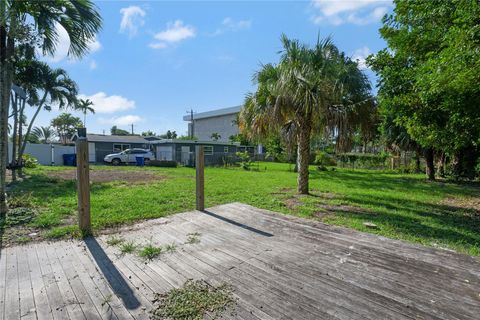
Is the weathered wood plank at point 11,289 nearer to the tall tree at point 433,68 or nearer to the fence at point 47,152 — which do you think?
the tall tree at point 433,68

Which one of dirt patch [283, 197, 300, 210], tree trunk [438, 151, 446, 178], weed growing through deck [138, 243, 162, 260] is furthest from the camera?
tree trunk [438, 151, 446, 178]

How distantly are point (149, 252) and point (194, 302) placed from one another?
4.05 ft

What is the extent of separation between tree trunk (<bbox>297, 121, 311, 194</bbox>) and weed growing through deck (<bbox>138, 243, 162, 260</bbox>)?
5.37m

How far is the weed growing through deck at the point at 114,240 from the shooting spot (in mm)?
3648

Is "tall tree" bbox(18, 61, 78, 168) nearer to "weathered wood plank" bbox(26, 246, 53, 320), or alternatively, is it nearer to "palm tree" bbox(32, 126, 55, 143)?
"weathered wood plank" bbox(26, 246, 53, 320)

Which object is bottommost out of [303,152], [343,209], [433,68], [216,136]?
[343,209]

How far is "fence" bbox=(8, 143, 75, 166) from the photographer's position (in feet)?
66.0

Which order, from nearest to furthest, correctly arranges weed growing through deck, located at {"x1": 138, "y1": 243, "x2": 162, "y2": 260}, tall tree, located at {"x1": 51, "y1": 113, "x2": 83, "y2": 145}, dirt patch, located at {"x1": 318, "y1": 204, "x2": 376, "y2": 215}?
weed growing through deck, located at {"x1": 138, "y1": 243, "x2": 162, "y2": 260}, dirt patch, located at {"x1": 318, "y1": 204, "x2": 376, "y2": 215}, tall tree, located at {"x1": 51, "y1": 113, "x2": 83, "y2": 145}

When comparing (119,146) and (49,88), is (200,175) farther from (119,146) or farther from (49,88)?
(119,146)

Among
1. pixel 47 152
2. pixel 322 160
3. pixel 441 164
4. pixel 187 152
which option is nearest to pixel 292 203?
pixel 322 160

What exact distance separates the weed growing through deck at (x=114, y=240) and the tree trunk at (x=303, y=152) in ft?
17.9

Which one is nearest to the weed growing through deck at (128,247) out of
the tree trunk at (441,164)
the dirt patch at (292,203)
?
the dirt patch at (292,203)

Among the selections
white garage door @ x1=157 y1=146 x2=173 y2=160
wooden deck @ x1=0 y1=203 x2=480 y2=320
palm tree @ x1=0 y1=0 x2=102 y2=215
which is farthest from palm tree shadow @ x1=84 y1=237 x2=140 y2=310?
white garage door @ x1=157 y1=146 x2=173 y2=160

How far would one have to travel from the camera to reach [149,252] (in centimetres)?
330
